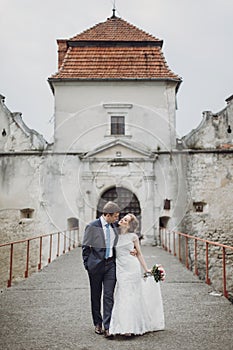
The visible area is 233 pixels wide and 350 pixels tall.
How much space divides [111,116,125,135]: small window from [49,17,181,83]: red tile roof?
1565mm

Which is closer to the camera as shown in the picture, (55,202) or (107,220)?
(107,220)

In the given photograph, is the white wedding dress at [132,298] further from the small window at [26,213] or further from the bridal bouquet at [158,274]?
the small window at [26,213]

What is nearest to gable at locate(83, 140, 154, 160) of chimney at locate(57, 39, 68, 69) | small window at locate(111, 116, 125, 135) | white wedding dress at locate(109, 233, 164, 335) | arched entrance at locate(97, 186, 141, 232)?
small window at locate(111, 116, 125, 135)

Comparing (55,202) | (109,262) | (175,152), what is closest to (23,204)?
(55,202)

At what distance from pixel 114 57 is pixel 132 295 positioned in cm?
1397

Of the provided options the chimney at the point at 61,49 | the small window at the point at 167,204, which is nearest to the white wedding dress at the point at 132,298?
the small window at the point at 167,204

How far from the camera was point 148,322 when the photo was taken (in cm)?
446

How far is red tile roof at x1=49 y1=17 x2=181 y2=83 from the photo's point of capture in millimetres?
16297

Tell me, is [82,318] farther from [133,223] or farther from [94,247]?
[133,223]

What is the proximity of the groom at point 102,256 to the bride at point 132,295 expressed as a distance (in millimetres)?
69

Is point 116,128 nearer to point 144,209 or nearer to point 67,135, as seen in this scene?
point 67,135

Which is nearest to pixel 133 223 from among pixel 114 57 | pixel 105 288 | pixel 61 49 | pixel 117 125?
pixel 105 288

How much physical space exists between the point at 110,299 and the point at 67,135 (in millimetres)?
12286

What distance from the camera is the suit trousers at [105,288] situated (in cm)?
427
